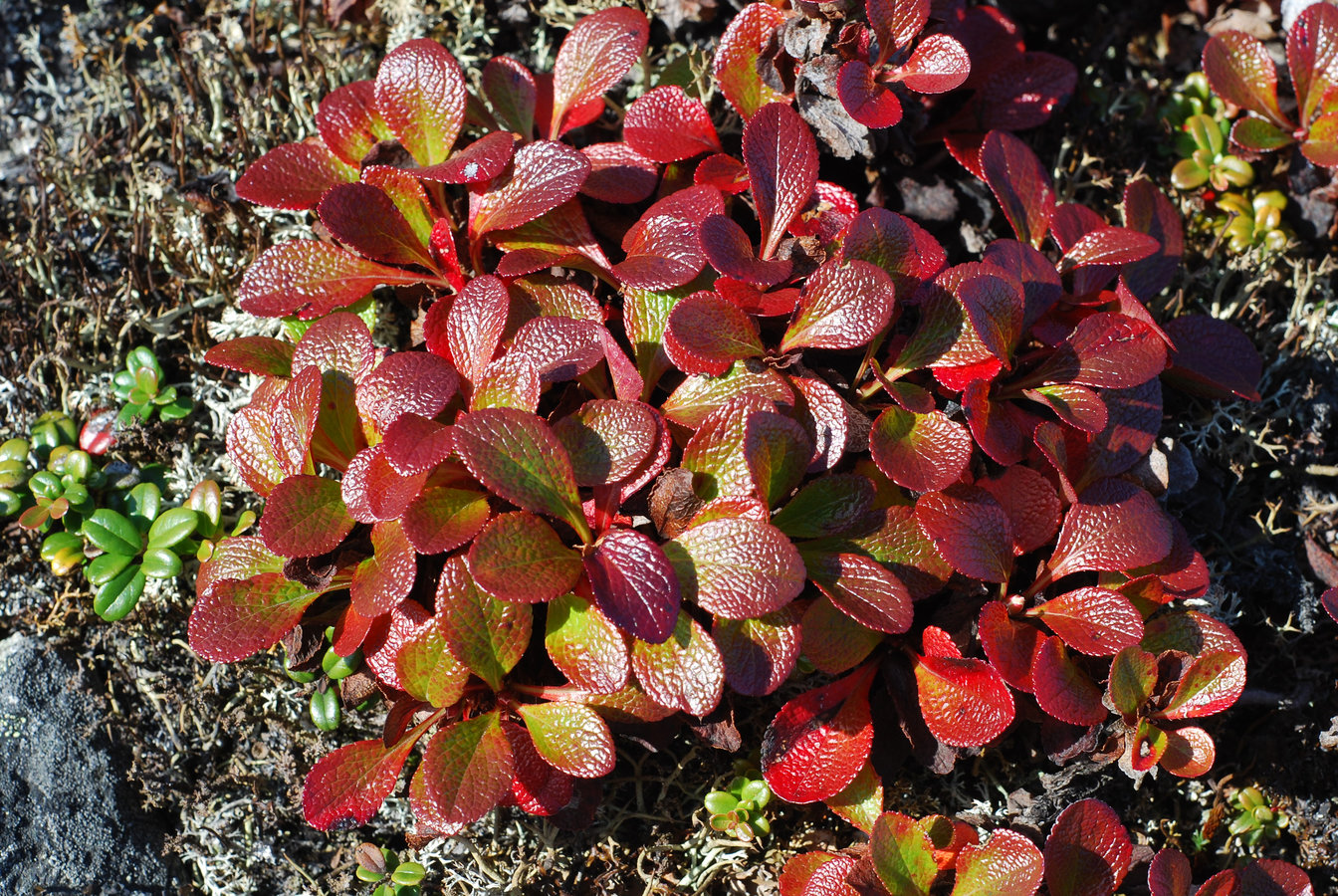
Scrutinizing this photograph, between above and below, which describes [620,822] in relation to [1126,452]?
below

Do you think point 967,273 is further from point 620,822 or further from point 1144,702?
point 620,822

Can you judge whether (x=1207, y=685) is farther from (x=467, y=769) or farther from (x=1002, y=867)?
(x=467, y=769)

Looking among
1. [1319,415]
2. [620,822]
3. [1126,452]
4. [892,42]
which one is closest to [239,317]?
[620,822]

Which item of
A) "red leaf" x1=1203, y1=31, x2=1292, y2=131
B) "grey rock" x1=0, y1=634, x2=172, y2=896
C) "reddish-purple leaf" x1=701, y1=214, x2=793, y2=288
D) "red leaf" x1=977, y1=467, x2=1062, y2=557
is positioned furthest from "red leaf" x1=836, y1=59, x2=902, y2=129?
"grey rock" x1=0, y1=634, x2=172, y2=896

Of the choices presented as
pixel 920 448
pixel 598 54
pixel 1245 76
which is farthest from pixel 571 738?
pixel 1245 76

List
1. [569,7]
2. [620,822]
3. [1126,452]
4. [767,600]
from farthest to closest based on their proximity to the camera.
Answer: [569,7]
[620,822]
[1126,452]
[767,600]

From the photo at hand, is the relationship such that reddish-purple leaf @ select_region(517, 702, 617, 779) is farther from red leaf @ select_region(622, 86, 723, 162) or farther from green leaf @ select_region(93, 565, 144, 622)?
red leaf @ select_region(622, 86, 723, 162)
